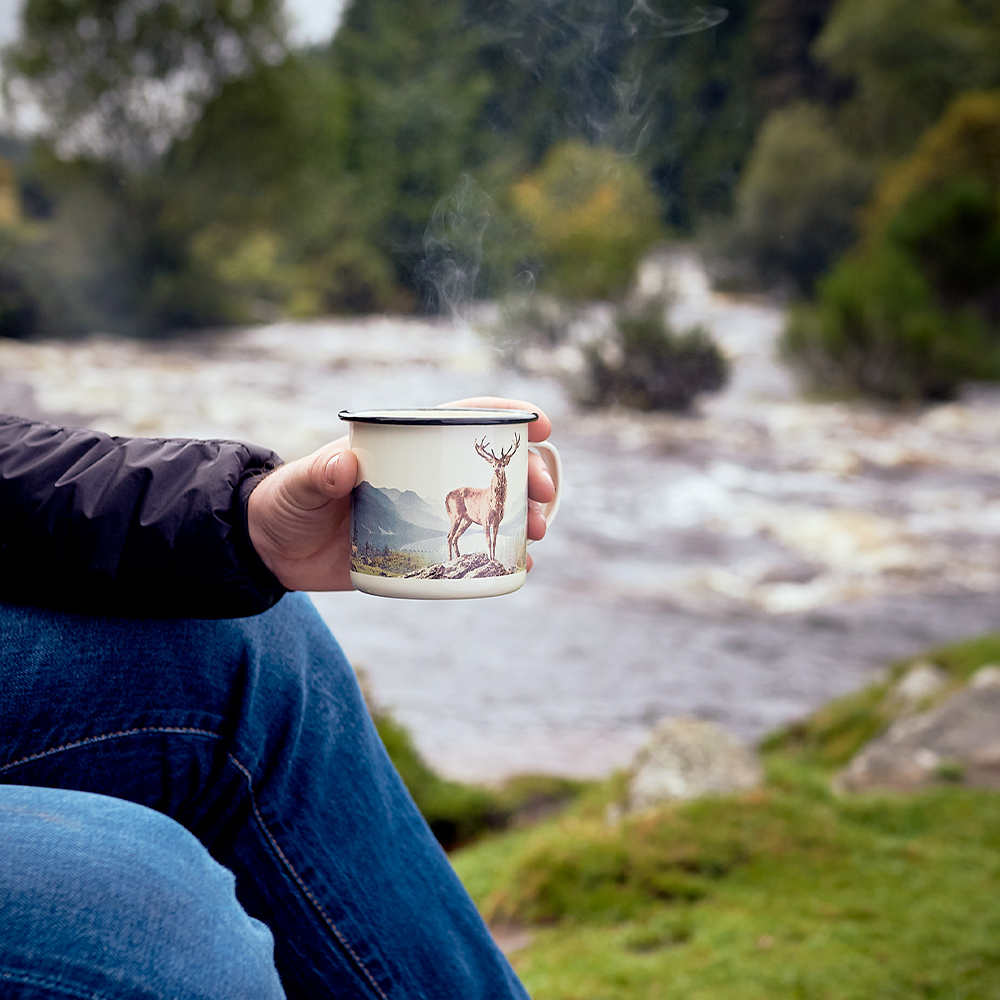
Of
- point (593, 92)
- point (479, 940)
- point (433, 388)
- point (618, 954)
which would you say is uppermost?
point (593, 92)

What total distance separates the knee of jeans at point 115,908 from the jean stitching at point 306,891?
0.29 feet

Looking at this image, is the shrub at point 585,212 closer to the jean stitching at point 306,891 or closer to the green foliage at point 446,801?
the green foliage at point 446,801

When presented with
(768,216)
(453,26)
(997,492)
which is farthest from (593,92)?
(997,492)

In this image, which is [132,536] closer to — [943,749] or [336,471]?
[336,471]

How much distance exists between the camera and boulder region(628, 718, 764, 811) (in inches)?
55.9

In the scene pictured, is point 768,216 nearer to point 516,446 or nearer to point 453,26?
point 453,26

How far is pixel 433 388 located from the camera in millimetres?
7438

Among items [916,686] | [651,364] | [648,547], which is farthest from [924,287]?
[916,686]

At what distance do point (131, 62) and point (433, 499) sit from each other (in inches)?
315

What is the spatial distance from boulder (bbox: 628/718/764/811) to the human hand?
0.86 m

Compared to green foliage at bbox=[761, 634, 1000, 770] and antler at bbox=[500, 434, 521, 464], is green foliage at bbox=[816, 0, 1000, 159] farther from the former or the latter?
antler at bbox=[500, 434, 521, 464]

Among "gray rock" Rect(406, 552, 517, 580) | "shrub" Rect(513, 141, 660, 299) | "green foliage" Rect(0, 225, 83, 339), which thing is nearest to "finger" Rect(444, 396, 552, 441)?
"gray rock" Rect(406, 552, 517, 580)

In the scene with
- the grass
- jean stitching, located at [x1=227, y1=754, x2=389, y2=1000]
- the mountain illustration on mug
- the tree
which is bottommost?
the grass

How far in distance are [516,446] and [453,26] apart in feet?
33.1
